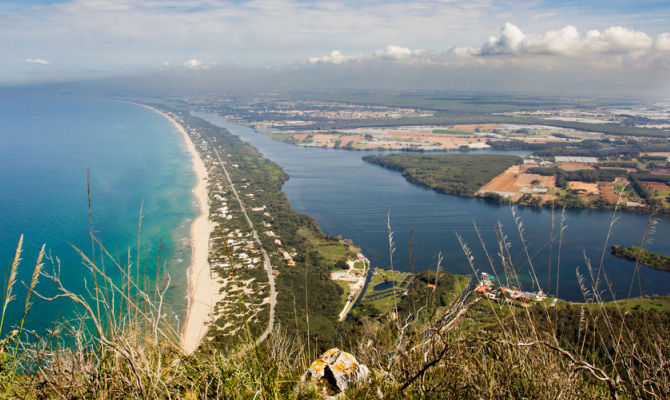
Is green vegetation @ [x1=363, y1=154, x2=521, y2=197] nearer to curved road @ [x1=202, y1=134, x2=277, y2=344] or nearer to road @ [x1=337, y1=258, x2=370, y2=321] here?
road @ [x1=337, y1=258, x2=370, y2=321]

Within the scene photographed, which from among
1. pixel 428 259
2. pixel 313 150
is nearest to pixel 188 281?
pixel 428 259

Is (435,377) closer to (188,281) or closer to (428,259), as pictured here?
(188,281)

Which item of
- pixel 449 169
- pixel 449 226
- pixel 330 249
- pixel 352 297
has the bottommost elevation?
pixel 352 297

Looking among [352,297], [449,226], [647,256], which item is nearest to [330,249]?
[352,297]

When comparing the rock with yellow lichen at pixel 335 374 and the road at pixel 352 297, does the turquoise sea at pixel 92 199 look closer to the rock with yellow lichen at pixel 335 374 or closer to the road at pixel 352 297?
the rock with yellow lichen at pixel 335 374

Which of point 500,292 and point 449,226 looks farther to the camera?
point 449,226

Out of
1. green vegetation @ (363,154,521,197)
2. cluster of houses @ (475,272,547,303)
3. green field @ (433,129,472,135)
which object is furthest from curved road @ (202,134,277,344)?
green field @ (433,129,472,135)

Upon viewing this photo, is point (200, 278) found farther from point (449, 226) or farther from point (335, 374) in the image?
point (335, 374)
